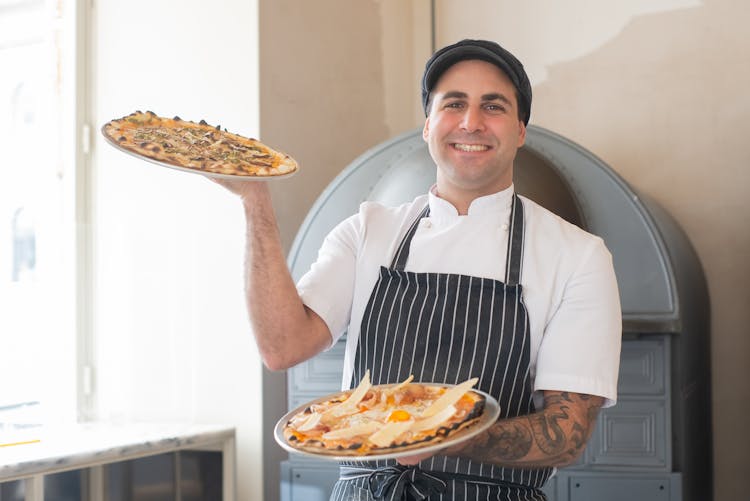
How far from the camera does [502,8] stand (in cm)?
377

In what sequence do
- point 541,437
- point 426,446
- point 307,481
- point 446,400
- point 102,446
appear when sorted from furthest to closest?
point 307,481
point 102,446
point 541,437
point 446,400
point 426,446

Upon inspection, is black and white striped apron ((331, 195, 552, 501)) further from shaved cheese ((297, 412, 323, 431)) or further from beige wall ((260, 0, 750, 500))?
beige wall ((260, 0, 750, 500))

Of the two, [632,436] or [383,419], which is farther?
[632,436]

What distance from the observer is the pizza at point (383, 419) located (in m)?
1.29

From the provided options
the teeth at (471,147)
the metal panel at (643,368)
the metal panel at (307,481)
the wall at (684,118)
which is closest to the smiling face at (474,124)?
the teeth at (471,147)

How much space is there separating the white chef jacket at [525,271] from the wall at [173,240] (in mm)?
1294

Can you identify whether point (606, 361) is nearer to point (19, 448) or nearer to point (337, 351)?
point (337, 351)

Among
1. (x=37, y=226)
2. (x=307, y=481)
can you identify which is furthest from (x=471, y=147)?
(x=37, y=226)

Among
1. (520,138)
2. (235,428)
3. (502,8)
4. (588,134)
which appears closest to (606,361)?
(520,138)

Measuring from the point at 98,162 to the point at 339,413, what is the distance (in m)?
2.16

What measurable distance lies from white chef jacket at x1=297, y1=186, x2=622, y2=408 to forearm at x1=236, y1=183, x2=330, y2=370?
8cm

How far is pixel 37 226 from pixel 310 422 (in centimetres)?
222

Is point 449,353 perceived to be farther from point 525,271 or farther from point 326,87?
point 326,87

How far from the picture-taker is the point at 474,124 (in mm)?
1694
